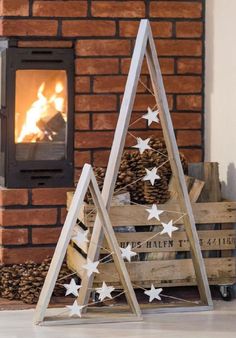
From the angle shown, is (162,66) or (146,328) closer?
(146,328)

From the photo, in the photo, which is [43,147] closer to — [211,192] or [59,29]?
[59,29]

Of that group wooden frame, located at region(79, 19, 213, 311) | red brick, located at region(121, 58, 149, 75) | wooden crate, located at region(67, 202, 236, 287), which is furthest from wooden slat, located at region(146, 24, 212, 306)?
red brick, located at region(121, 58, 149, 75)

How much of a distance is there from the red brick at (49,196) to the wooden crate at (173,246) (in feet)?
1.41

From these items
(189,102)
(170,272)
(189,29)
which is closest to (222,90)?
(189,102)

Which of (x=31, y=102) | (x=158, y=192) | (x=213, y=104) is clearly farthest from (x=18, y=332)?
(x=213, y=104)

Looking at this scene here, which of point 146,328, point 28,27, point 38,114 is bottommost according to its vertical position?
point 146,328

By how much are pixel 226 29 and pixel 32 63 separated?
83 cm

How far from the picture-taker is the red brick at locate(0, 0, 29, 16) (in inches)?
145

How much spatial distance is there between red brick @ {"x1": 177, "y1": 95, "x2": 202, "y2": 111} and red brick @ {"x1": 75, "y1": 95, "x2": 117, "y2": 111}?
0.95 feet

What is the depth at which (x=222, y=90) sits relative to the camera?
12.0ft

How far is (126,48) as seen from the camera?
12.4 ft

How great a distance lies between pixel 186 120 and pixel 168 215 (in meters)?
0.69

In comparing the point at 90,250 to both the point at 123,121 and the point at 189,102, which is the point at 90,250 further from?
the point at 189,102

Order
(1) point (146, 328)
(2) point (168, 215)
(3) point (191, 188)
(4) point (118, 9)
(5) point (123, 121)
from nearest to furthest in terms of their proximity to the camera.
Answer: (1) point (146, 328)
(5) point (123, 121)
(2) point (168, 215)
(3) point (191, 188)
(4) point (118, 9)
